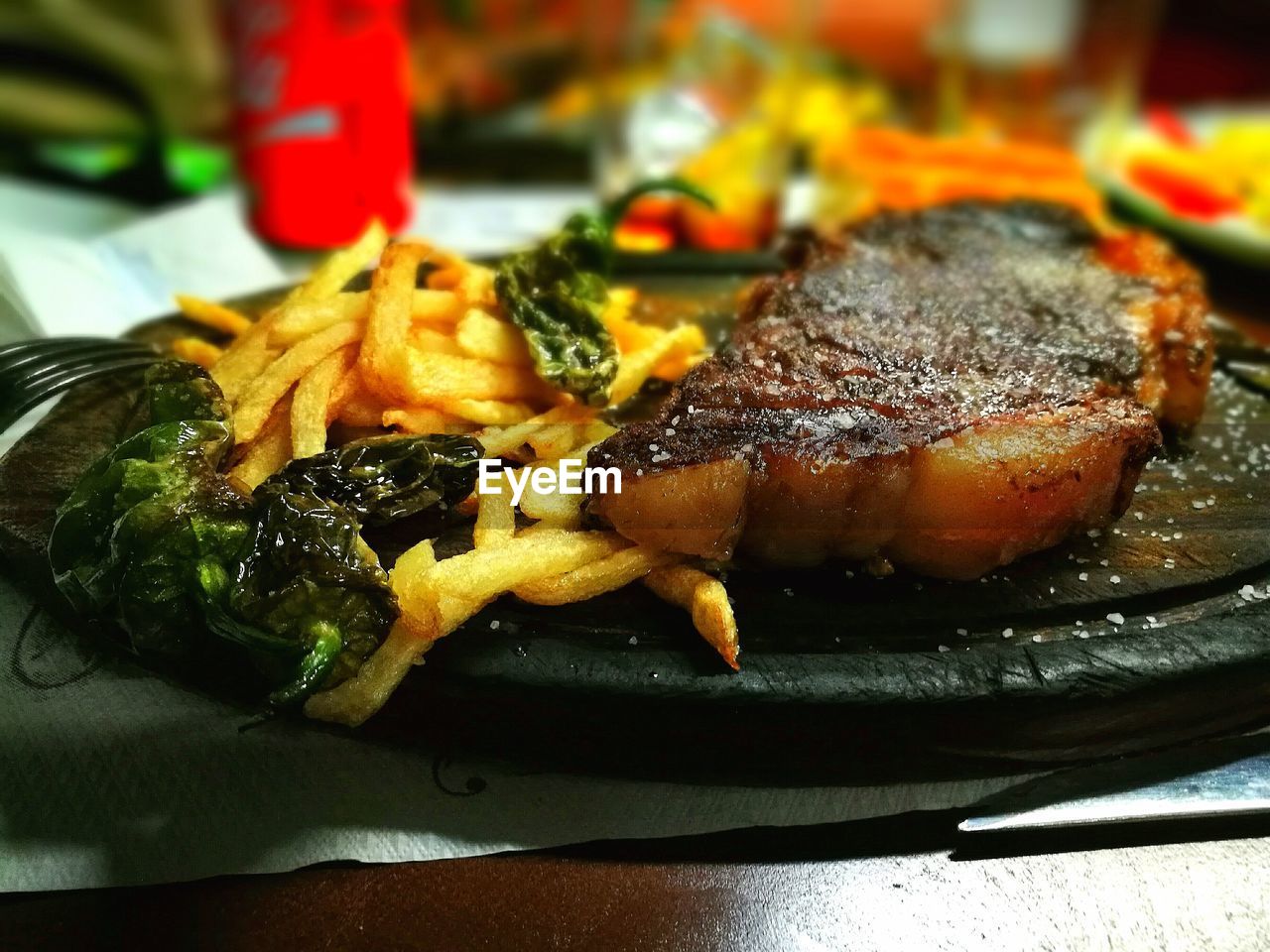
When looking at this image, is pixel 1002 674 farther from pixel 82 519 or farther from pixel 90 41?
pixel 90 41

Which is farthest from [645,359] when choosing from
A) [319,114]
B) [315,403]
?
[319,114]

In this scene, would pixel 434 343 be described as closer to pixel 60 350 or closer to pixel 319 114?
pixel 60 350

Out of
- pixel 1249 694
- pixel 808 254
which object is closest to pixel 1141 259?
pixel 808 254

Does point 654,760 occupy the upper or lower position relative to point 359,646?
lower

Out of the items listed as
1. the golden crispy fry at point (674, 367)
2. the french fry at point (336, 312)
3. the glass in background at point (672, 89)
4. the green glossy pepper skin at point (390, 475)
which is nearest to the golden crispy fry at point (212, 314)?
the french fry at point (336, 312)

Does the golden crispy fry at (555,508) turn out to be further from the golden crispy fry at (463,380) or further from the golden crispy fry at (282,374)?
the golden crispy fry at (282,374)

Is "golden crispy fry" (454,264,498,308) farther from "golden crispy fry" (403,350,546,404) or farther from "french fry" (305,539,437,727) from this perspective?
"french fry" (305,539,437,727)
